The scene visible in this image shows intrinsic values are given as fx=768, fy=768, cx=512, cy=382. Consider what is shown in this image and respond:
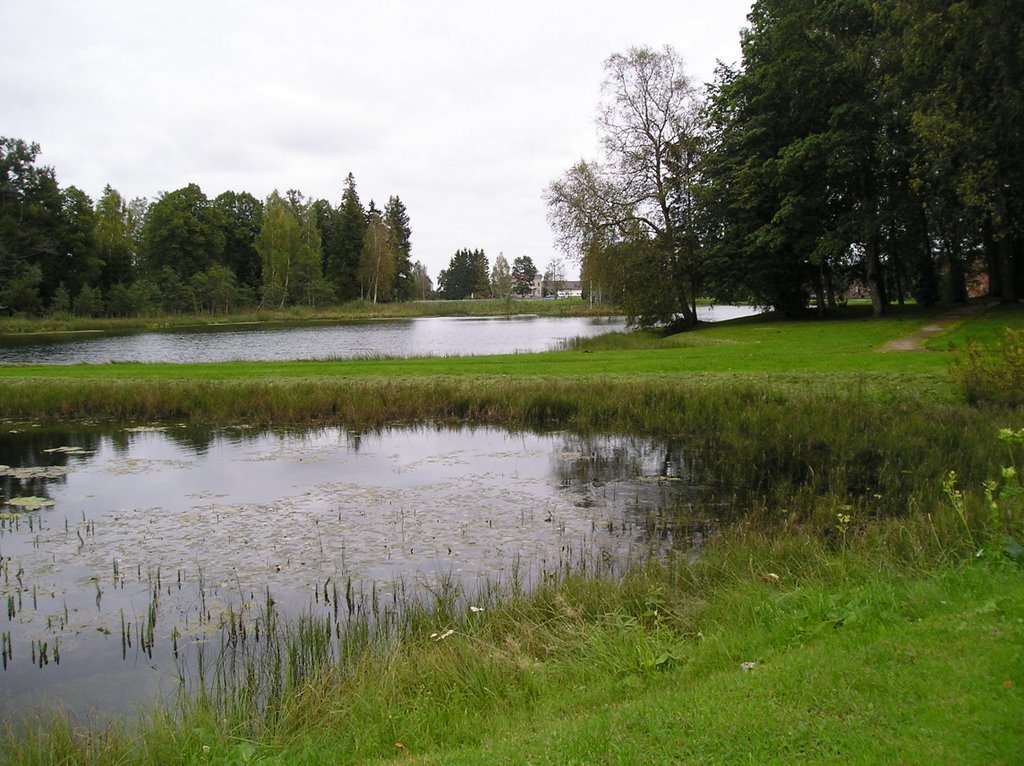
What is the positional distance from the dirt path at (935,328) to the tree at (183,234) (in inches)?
3175

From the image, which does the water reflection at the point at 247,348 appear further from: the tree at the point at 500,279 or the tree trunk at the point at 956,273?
the tree at the point at 500,279

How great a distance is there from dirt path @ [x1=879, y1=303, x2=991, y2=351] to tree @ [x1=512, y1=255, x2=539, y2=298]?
449ft

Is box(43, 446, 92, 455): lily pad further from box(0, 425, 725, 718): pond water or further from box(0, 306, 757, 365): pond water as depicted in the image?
box(0, 306, 757, 365): pond water

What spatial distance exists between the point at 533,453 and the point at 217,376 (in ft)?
41.2

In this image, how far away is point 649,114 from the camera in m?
40.2

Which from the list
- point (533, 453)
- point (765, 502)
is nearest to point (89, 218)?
point (533, 453)

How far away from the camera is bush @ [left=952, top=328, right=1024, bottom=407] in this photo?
14.7m

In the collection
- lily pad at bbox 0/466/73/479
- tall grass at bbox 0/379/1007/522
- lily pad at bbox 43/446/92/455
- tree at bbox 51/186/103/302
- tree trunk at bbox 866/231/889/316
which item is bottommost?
lily pad at bbox 0/466/73/479

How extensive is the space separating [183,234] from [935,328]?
86.0 m

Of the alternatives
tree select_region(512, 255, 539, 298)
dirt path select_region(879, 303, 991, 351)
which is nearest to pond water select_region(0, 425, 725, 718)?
dirt path select_region(879, 303, 991, 351)

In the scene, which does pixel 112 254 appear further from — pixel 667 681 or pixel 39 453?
pixel 667 681

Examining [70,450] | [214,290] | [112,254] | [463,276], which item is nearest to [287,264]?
[214,290]

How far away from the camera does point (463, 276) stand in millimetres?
161625

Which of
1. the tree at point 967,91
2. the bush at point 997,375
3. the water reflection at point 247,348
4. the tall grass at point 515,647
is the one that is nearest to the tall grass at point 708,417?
the bush at point 997,375
